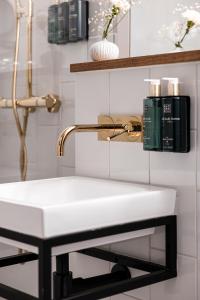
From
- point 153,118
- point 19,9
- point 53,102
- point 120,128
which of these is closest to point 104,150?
point 120,128

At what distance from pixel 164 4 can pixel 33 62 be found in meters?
0.64

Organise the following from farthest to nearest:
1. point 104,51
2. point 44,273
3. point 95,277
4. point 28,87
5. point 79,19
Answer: point 28,87
point 79,19
point 104,51
point 95,277
point 44,273

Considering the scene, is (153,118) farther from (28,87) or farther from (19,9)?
(19,9)

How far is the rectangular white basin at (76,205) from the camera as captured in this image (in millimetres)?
1344

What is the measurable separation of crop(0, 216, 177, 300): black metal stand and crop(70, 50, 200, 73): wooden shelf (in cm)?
46

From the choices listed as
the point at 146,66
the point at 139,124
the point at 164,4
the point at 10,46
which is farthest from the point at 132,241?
the point at 10,46

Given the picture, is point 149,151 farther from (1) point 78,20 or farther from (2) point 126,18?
(1) point 78,20

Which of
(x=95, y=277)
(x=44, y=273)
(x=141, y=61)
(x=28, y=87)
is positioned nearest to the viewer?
(x=44, y=273)

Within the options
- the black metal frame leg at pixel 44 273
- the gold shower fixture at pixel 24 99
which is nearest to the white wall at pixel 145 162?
the gold shower fixture at pixel 24 99

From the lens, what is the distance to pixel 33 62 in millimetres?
2271

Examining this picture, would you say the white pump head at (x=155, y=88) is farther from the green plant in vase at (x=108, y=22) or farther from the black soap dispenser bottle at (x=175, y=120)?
the green plant in vase at (x=108, y=22)

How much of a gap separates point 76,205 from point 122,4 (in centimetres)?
84

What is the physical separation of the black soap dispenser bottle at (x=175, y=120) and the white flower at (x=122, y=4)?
436 mm

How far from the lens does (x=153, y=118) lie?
1619 millimetres
